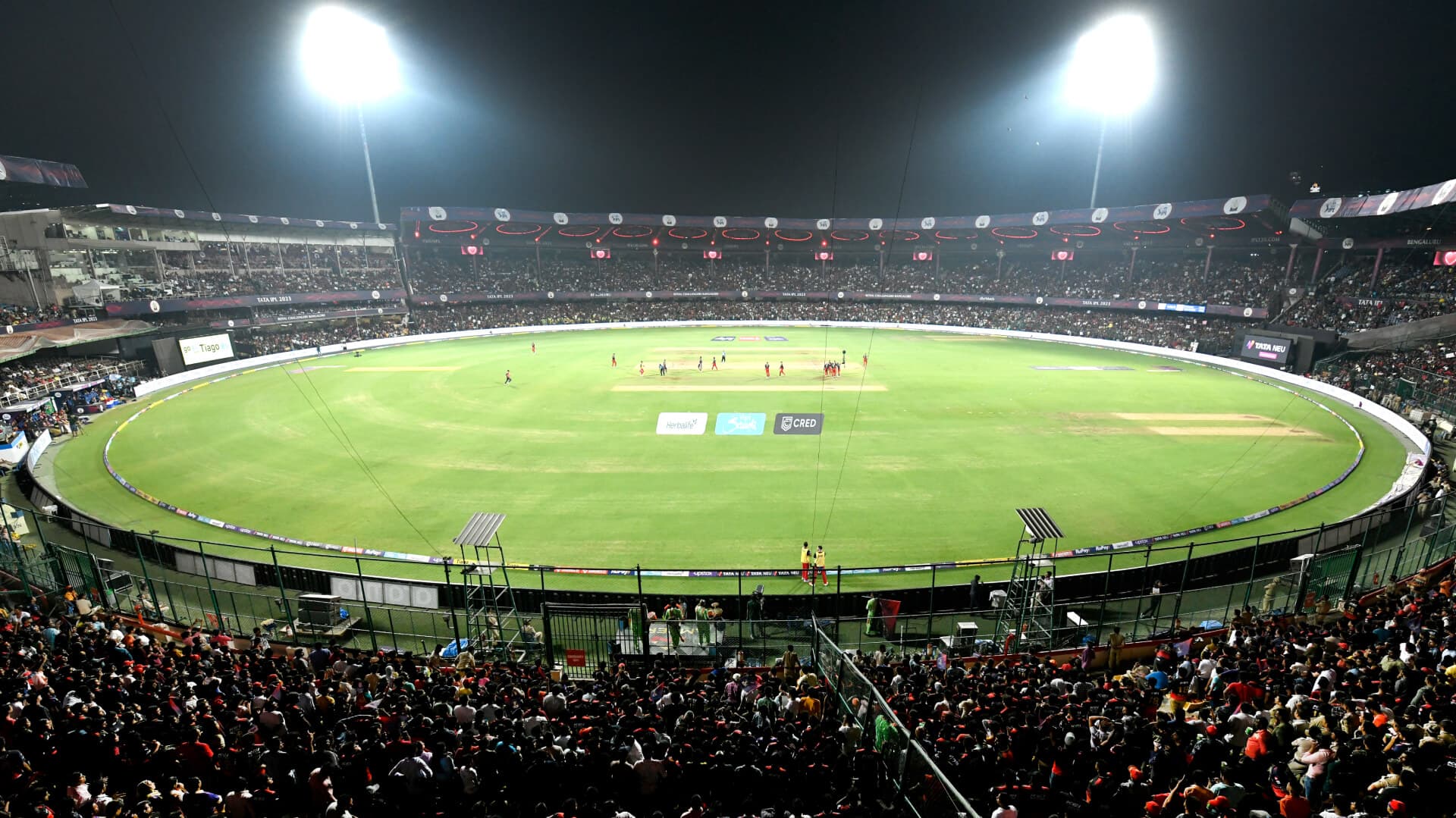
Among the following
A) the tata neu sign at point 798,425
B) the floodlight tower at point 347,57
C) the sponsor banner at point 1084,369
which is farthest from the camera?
the floodlight tower at point 347,57

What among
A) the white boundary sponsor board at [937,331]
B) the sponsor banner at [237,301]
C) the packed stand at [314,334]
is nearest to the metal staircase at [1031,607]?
the white boundary sponsor board at [937,331]

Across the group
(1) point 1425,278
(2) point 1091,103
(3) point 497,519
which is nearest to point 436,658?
(3) point 497,519

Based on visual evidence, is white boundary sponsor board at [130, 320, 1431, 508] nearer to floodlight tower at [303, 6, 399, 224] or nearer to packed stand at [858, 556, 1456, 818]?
packed stand at [858, 556, 1456, 818]

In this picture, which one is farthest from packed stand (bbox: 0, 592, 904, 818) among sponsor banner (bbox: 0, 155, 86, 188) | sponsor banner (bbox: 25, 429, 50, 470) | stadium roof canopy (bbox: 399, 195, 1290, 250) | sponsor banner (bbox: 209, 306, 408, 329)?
stadium roof canopy (bbox: 399, 195, 1290, 250)

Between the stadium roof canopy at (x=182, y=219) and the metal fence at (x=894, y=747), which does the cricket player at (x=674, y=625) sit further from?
the stadium roof canopy at (x=182, y=219)

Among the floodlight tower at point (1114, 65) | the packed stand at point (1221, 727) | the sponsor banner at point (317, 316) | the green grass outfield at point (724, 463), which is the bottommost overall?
the green grass outfield at point (724, 463)

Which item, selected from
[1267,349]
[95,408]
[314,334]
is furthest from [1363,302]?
[314,334]

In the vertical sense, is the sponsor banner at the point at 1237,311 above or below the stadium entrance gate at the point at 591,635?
above
